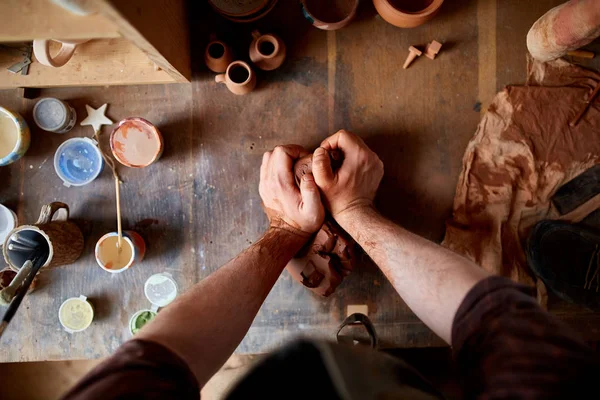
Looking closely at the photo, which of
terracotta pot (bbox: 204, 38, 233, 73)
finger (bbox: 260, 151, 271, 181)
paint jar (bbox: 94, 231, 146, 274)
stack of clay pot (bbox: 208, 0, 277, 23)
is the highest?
stack of clay pot (bbox: 208, 0, 277, 23)

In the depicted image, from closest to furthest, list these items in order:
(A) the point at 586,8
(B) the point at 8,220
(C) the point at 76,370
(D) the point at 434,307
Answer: (D) the point at 434,307 < (A) the point at 586,8 < (B) the point at 8,220 < (C) the point at 76,370

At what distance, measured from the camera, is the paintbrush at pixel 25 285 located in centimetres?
121

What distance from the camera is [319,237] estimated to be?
56.2 inches

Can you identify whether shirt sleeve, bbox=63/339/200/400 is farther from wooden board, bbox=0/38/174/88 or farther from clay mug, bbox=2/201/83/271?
wooden board, bbox=0/38/174/88

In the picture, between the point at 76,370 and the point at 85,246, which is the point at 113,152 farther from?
the point at 76,370

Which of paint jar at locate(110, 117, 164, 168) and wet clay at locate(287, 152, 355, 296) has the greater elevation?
paint jar at locate(110, 117, 164, 168)

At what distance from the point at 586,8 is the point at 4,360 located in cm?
252

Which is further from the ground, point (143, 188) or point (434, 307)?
point (434, 307)

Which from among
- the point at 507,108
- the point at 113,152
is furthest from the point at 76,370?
the point at 507,108

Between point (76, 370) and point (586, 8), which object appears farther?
point (76, 370)

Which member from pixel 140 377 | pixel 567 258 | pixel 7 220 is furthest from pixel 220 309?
pixel 567 258

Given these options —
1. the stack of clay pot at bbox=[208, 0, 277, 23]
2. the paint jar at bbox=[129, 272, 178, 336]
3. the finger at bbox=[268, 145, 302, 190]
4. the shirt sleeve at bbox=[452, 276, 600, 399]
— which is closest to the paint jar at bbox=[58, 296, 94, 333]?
the paint jar at bbox=[129, 272, 178, 336]

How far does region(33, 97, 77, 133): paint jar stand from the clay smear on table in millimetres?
228

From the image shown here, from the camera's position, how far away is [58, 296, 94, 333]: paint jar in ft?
4.92
